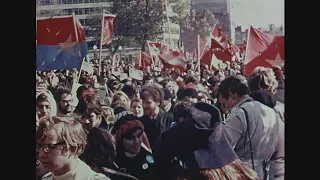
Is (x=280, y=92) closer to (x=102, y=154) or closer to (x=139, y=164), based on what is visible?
(x=139, y=164)

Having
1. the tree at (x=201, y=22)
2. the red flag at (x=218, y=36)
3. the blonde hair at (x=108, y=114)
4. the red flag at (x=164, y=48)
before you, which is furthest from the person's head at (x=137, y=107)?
the red flag at (x=218, y=36)

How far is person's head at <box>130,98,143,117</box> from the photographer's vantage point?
6125mm

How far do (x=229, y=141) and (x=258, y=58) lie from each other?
0.88 meters

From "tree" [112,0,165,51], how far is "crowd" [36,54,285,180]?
1.09 feet

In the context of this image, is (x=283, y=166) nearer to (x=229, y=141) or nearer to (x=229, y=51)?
(x=229, y=141)

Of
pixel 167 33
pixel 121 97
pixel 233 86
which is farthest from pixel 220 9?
pixel 121 97

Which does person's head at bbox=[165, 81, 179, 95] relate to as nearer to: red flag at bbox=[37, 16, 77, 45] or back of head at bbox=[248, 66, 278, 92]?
back of head at bbox=[248, 66, 278, 92]

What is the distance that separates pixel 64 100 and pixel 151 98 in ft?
3.14

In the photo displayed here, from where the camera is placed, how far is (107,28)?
246 inches

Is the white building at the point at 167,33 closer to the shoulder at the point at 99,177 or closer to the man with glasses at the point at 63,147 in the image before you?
the man with glasses at the point at 63,147

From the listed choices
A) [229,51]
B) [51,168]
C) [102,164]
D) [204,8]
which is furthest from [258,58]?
[51,168]
